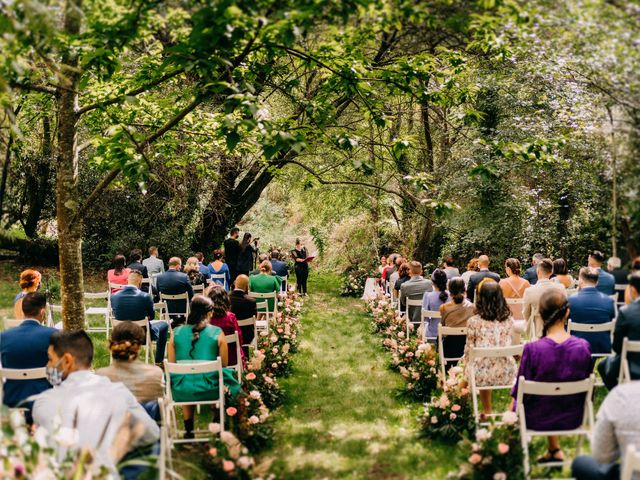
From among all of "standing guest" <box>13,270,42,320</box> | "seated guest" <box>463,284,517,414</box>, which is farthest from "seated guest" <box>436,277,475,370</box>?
"standing guest" <box>13,270,42,320</box>

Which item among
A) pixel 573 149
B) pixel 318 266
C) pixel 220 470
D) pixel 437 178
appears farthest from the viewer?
pixel 318 266

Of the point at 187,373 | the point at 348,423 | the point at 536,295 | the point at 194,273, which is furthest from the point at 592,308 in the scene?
the point at 194,273

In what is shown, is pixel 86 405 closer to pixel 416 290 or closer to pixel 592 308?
pixel 592 308

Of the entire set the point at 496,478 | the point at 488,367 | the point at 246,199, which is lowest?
the point at 496,478

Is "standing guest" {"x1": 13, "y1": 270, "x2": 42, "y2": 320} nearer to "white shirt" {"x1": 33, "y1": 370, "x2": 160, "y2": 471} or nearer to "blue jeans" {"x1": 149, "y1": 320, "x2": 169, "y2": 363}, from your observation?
"blue jeans" {"x1": 149, "y1": 320, "x2": 169, "y2": 363}

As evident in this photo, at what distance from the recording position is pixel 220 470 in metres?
4.23

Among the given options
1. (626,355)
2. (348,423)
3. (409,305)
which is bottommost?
(348,423)

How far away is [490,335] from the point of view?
558 cm

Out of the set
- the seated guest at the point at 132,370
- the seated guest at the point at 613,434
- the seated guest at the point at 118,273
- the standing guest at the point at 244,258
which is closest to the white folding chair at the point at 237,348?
the seated guest at the point at 132,370

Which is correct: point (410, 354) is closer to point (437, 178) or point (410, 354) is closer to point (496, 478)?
point (496, 478)

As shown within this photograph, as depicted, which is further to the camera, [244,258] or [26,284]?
[244,258]

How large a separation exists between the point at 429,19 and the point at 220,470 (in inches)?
162

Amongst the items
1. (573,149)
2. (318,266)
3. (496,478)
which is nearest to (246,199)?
(318,266)

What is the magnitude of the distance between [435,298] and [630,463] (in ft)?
15.5
